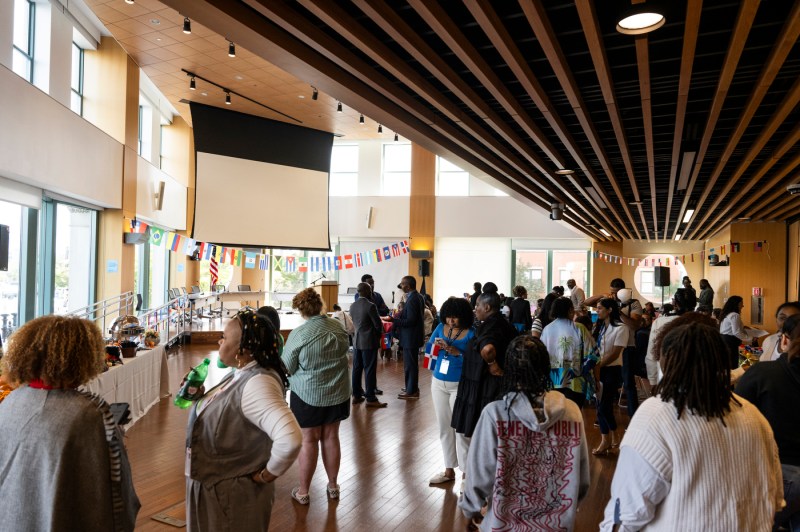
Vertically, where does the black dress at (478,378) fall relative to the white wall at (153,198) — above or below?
below

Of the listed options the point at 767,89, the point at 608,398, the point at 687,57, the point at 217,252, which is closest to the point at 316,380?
the point at 608,398

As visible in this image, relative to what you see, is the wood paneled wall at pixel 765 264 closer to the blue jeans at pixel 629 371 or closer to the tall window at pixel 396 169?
the tall window at pixel 396 169

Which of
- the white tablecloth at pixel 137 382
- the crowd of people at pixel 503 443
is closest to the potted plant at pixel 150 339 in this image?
the white tablecloth at pixel 137 382

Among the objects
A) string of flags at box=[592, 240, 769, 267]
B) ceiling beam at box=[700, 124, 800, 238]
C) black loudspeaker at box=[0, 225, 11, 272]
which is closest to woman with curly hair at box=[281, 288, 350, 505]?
ceiling beam at box=[700, 124, 800, 238]

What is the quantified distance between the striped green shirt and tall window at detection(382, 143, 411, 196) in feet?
50.6

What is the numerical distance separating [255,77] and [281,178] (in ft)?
14.3

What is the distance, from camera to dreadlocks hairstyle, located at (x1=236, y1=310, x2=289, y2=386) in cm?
223

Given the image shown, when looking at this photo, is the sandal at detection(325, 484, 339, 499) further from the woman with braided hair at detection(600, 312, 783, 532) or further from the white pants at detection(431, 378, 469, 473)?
the woman with braided hair at detection(600, 312, 783, 532)

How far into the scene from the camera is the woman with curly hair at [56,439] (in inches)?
70.1

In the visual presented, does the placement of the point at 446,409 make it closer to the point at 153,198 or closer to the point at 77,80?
the point at 77,80

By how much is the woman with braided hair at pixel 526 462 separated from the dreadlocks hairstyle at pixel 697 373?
23.8 inches

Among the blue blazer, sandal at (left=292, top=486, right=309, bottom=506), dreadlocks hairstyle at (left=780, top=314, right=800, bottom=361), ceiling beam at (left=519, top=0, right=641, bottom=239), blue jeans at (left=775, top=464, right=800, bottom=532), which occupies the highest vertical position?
ceiling beam at (left=519, top=0, right=641, bottom=239)

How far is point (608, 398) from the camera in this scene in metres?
5.25

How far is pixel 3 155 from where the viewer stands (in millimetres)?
6914
